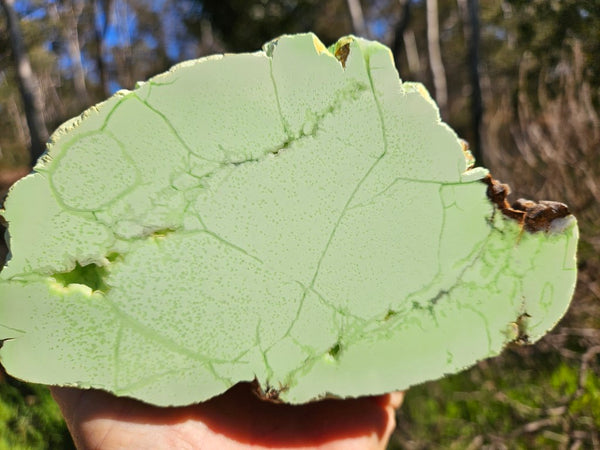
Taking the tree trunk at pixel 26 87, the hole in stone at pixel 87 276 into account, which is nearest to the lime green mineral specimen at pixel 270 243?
the hole in stone at pixel 87 276

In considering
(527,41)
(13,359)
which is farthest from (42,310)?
(527,41)

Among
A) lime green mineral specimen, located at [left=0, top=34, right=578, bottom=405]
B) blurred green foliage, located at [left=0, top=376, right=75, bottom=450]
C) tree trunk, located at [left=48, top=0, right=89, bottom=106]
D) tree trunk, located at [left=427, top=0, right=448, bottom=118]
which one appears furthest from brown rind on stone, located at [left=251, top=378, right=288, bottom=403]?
tree trunk, located at [left=48, top=0, right=89, bottom=106]

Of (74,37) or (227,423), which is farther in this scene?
(74,37)

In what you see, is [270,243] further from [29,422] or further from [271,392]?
[29,422]

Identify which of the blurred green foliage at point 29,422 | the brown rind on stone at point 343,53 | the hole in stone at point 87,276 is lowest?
the blurred green foliage at point 29,422

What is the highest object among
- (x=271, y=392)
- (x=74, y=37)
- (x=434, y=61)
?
(x=74, y=37)

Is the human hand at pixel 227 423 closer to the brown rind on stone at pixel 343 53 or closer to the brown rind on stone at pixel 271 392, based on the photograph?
the brown rind on stone at pixel 271 392

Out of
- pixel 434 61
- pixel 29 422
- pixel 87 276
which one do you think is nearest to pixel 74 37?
pixel 434 61
